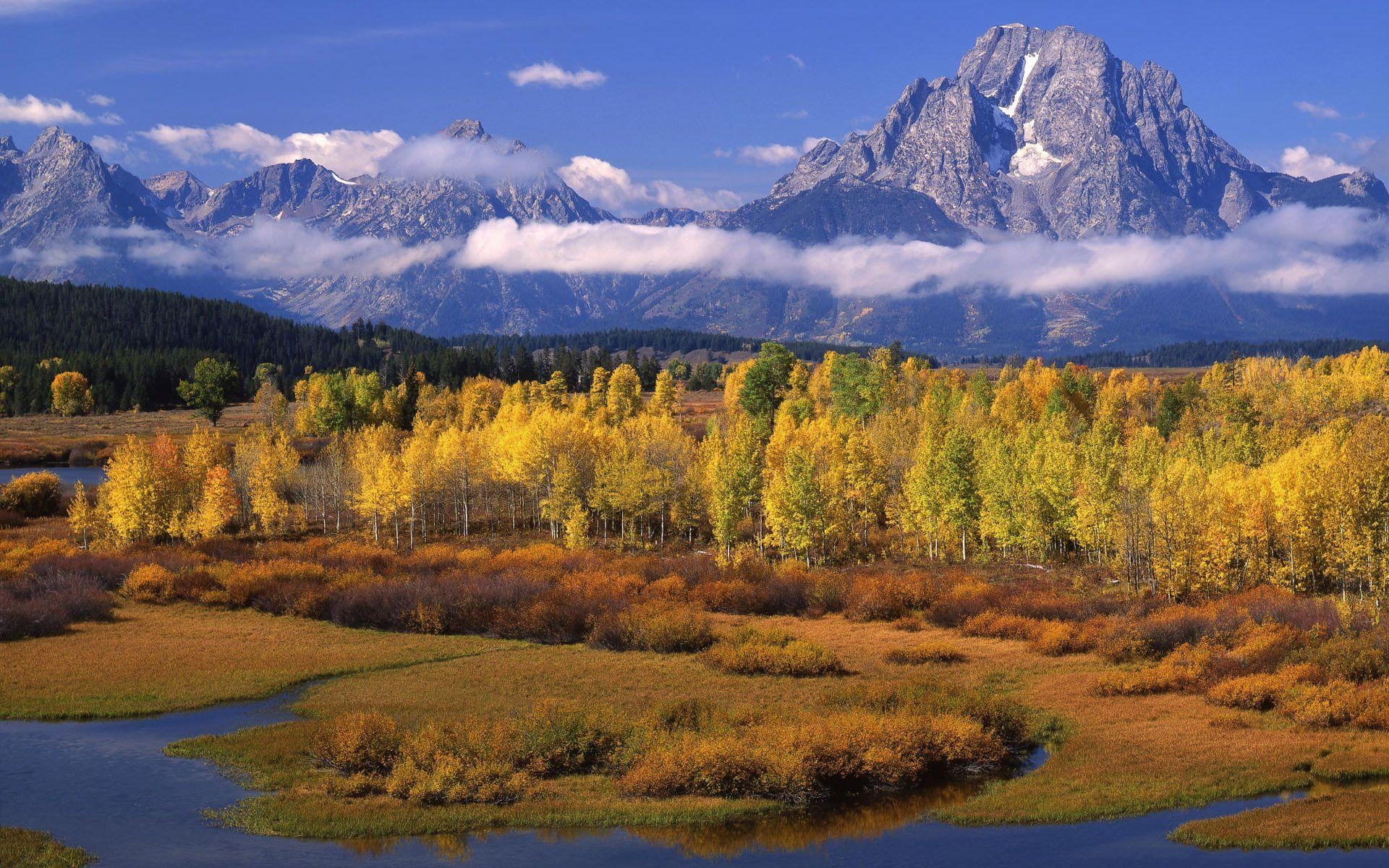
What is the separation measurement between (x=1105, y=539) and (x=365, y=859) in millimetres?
69096

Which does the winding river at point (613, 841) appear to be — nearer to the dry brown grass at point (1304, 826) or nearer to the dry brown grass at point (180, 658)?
the dry brown grass at point (1304, 826)

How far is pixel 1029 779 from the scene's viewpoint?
3981 centimetres

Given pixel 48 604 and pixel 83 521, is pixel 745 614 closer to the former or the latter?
pixel 48 604

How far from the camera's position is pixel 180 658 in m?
57.9

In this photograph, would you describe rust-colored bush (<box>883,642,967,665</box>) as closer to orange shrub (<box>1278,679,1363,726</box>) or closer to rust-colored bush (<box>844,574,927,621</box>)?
rust-colored bush (<box>844,574,927,621</box>)

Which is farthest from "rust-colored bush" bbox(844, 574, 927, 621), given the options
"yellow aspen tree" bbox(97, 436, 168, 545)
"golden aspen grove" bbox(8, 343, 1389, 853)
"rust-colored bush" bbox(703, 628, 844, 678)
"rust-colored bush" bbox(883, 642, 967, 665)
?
"yellow aspen tree" bbox(97, 436, 168, 545)

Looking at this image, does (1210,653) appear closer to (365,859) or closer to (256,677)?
(365,859)

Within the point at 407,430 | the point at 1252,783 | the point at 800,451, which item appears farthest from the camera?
the point at 407,430

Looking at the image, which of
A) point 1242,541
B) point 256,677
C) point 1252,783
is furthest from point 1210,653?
point 256,677

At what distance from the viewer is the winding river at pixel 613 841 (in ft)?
108

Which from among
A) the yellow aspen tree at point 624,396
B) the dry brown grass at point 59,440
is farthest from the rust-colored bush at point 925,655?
the dry brown grass at point 59,440

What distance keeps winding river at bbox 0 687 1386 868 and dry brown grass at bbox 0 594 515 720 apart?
10.1 m

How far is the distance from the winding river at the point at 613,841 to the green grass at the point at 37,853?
56 centimetres

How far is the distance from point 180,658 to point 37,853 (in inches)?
1066
